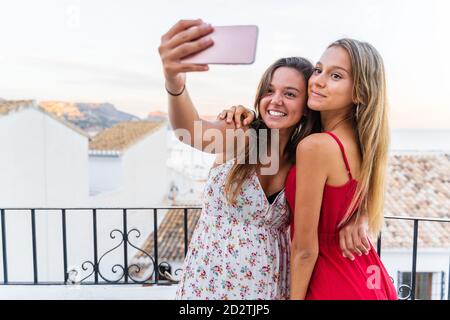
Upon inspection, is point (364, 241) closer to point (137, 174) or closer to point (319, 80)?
point (319, 80)

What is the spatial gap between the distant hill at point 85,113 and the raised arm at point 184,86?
11.9 ft

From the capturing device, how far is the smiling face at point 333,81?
0.81m

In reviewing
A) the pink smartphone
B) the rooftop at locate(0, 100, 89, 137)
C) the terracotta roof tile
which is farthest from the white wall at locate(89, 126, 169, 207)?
the pink smartphone

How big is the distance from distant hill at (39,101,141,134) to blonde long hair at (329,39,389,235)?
3.81 m

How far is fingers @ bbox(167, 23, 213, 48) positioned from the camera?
0.64m

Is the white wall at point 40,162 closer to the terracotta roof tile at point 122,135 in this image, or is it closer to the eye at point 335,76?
the terracotta roof tile at point 122,135

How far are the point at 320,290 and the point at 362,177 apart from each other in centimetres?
27

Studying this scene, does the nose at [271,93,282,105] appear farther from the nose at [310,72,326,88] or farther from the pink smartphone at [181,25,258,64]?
the pink smartphone at [181,25,258,64]

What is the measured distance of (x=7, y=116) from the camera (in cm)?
352

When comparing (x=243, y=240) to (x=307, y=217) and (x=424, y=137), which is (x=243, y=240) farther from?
(x=424, y=137)

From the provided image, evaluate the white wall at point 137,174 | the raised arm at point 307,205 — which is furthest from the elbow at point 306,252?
the white wall at point 137,174

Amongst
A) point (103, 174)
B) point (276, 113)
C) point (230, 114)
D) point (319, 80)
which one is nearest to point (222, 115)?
point (230, 114)

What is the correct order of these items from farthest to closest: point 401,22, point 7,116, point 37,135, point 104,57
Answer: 1. point 37,135
2. point 7,116
3. point 104,57
4. point 401,22

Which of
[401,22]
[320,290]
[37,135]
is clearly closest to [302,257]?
[320,290]
